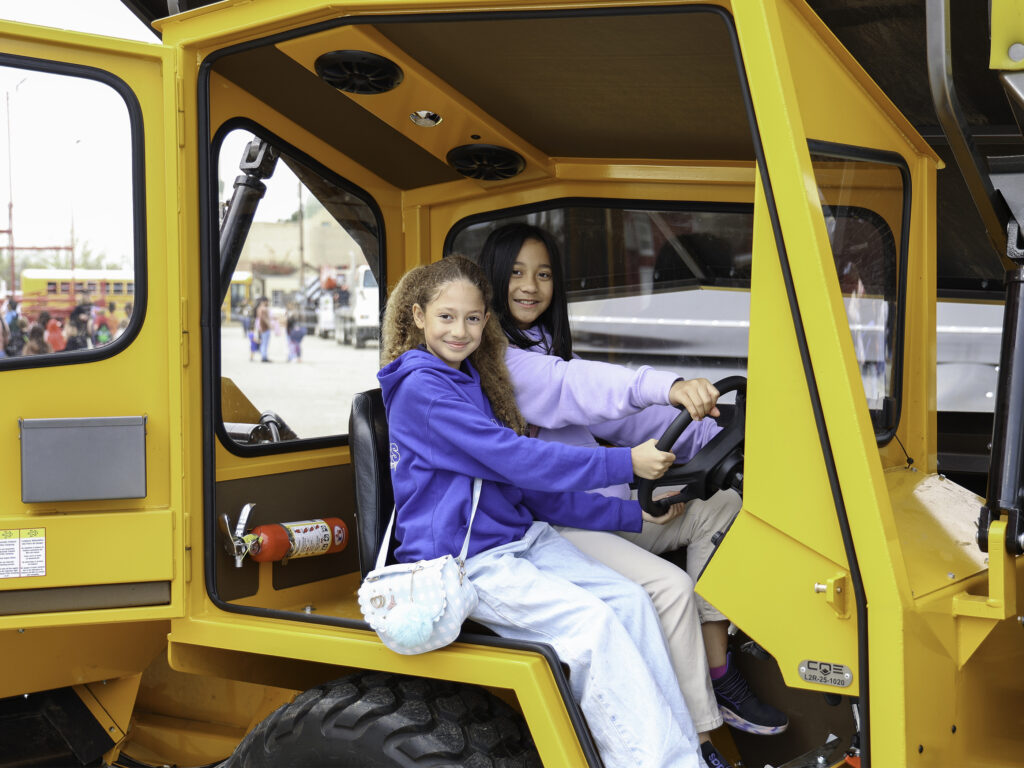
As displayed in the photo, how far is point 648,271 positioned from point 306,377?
1266 millimetres

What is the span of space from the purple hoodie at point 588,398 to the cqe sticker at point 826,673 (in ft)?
2.48

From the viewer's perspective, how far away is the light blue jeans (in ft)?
6.51

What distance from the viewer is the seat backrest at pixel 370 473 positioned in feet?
7.88

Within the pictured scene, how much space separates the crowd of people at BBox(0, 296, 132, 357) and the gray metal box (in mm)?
185

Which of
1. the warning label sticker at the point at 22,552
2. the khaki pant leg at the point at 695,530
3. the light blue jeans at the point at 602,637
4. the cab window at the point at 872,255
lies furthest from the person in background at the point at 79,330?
the cab window at the point at 872,255

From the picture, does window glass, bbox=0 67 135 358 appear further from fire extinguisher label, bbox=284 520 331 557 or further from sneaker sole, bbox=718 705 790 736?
sneaker sole, bbox=718 705 790 736

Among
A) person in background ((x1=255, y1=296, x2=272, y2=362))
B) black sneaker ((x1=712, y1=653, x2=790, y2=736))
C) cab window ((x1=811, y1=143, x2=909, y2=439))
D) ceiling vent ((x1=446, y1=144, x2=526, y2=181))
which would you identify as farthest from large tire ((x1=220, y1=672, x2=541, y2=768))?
ceiling vent ((x1=446, y1=144, x2=526, y2=181))

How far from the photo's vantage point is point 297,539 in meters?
2.64

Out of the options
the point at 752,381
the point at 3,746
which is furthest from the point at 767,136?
the point at 3,746

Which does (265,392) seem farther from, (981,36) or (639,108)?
(981,36)

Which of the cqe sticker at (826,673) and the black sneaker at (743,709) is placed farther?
the black sneaker at (743,709)

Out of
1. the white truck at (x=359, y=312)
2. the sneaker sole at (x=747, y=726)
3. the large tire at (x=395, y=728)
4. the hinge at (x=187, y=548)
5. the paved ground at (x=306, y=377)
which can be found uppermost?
the white truck at (x=359, y=312)

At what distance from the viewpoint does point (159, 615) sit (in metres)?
2.29

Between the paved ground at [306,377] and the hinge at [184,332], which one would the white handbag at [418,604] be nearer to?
the hinge at [184,332]
